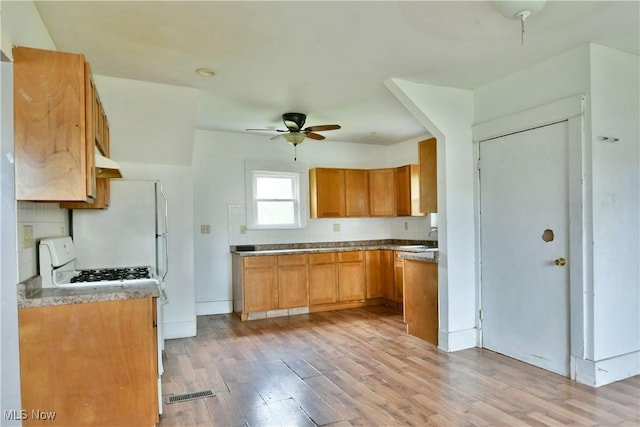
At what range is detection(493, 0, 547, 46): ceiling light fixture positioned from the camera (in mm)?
2146

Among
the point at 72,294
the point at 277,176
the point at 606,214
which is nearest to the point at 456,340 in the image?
the point at 606,214

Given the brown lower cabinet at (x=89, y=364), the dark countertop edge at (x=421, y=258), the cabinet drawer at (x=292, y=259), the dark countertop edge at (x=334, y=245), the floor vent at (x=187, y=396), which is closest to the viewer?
the brown lower cabinet at (x=89, y=364)

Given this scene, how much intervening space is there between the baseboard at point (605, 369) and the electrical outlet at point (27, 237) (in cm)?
369

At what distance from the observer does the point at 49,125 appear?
1.84 metres

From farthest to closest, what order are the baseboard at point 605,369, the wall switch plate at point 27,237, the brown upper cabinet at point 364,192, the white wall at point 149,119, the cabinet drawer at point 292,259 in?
the brown upper cabinet at point 364,192, the cabinet drawer at point 292,259, the white wall at point 149,119, the baseboard at point 605,369, the wall switch plate at point 27,237

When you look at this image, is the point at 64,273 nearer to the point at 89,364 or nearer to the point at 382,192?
the point at 89,364

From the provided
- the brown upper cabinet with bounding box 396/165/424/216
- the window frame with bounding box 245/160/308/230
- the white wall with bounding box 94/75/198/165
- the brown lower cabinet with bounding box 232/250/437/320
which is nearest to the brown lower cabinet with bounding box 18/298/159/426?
the white wall with bounding box 94/75/198/165

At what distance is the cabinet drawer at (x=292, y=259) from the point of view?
201 inches

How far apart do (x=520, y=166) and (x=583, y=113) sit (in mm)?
621

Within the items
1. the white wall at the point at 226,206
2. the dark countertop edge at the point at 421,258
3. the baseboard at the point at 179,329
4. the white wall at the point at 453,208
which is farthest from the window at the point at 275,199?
the white wall at the point at 453,208

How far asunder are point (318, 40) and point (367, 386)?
248 centimetres

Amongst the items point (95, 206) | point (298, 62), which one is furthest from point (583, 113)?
point (95, 206)

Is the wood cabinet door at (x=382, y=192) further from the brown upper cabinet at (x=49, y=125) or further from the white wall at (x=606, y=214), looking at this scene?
the brown upper cabinet at (x=49, y=125)

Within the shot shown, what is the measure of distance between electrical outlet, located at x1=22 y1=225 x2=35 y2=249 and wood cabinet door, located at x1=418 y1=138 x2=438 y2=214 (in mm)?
3307
